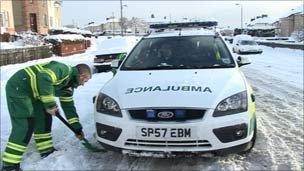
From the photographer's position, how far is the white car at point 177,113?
4660mm

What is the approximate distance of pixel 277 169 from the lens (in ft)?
16.3

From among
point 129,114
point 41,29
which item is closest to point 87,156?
point 129,114

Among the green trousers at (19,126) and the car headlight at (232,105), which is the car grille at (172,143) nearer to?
the car headlight at (232,105)

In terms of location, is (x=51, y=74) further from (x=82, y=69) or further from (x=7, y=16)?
(x=7, y=16)

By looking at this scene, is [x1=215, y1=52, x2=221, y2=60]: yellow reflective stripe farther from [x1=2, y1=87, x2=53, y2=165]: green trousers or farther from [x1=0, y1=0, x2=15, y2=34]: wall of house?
[x1=0, y1=0, x2=15, y2=34]: wall of house

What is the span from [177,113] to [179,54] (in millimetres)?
1947

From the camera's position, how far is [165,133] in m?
4.64

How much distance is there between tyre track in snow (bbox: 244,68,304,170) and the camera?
17.8 feet

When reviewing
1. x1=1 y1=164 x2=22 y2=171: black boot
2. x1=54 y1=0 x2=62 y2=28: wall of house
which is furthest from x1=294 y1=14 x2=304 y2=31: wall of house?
x1=1 y1=164 x2=22 y2=171: black boot

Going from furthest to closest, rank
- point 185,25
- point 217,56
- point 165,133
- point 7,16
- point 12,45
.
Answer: point 7,16
point 12,45
point 185,25
point 217,56
point 165,133

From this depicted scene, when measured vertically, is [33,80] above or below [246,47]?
above

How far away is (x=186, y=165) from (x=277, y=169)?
0.99 meters

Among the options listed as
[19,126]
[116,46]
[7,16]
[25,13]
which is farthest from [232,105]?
[25,13]

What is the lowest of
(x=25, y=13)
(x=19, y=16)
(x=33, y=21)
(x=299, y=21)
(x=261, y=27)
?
(x=261, y=27)
